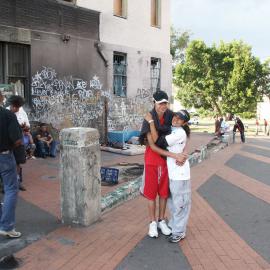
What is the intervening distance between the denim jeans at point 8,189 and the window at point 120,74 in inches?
427

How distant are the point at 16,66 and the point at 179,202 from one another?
8149 millimetres

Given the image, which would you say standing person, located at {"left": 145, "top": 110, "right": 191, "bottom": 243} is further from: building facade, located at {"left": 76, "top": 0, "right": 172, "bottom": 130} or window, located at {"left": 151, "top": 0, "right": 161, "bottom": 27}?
window, located at {"left": 151, "top": 0, "right": 161, "bottom": 27}

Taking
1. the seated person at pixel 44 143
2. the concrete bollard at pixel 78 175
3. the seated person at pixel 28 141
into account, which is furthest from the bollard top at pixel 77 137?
the seated person at pixel 44 143

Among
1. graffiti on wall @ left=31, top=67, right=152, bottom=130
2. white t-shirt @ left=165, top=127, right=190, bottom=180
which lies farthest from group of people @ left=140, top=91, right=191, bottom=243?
graffiti on wall @ left=31, top=67, right=152, bottom=130

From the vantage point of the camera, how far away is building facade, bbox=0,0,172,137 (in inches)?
474

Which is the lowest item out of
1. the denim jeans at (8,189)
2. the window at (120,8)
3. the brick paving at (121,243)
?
the brick paving at (121,243)

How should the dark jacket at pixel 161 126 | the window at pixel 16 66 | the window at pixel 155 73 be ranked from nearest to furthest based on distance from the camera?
the dark jacket at pixel 161 126 < the window at pixel 16 66 < the window at pixel 155 73

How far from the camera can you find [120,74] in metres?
16.1

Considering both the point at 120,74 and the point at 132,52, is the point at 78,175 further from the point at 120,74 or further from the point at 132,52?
the point at 132,52

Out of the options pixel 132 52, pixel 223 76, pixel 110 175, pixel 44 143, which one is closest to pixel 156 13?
pixel 132 52

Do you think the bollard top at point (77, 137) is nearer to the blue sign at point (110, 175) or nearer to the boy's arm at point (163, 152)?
the boy's arm at point (163, 152)

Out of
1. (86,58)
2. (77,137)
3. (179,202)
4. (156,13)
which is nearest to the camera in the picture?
(179,202)

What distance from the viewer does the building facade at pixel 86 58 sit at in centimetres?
1204

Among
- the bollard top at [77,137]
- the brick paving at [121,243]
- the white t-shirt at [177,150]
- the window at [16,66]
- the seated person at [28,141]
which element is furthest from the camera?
the window at [16,66]
